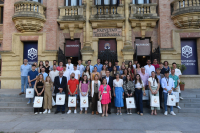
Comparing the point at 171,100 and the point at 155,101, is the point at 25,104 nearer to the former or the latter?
the point at 155,101

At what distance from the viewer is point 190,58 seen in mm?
11953

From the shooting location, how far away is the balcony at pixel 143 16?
11914 millimetres

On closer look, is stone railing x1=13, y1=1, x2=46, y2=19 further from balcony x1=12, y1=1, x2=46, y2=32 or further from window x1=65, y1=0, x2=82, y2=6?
window x1=65, y1=0, x2=82, y2=6

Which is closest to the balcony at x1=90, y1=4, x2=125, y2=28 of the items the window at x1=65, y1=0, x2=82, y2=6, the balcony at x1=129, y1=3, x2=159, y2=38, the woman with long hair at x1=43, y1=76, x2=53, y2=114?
the balcony at x1=129, y1=3, x2=159, y2=38

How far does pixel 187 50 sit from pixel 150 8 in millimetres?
4869

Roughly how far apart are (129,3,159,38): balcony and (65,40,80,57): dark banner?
534 centimetres

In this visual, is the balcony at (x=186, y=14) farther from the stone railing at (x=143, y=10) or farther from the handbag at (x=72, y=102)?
the handbag at (x=72, y=102)

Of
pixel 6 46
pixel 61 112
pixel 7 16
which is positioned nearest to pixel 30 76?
pixel 61 112

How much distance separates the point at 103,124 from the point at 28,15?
10647mm

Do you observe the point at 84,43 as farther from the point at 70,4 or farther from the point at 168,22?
the point at 168,22

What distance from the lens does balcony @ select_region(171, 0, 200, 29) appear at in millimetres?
10836

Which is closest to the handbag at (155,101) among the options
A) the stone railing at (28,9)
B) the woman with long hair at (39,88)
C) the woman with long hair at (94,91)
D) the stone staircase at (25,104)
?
the stone staircase at (25,104)

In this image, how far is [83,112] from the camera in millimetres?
7391

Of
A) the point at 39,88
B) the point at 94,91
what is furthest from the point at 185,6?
the point at 39,88
